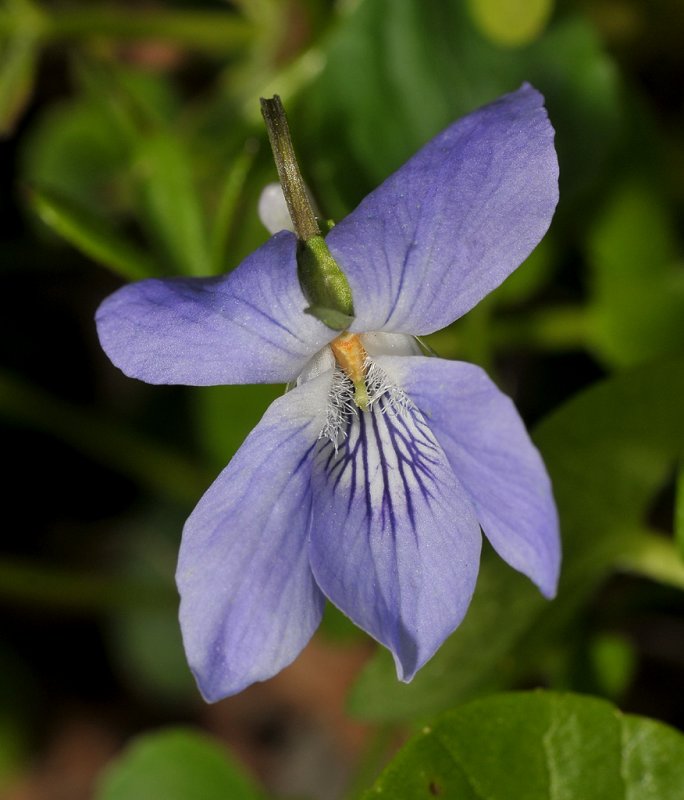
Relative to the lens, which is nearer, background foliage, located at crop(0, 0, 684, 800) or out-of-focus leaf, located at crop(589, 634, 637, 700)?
background foliage, located at crop(0, 0, 684, 800)

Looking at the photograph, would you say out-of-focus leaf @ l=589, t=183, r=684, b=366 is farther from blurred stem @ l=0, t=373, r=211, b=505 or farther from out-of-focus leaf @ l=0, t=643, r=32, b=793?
out-of-focus leaf @ l=0, t=643, r=32, b=793

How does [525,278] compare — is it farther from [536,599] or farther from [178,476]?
[178,476]

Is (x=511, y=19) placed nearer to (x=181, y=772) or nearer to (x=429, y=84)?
(x=429, y=84)

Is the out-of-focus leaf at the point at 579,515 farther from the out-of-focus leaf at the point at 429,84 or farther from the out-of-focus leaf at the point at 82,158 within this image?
the out-of-focus leaf at the point at 82,158

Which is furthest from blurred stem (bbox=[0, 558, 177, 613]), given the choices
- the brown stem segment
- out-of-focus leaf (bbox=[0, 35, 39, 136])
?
the brown stem segment

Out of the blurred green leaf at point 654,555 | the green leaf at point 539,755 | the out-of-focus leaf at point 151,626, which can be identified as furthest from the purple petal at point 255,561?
the out-of-focus leaf at point 151,626
